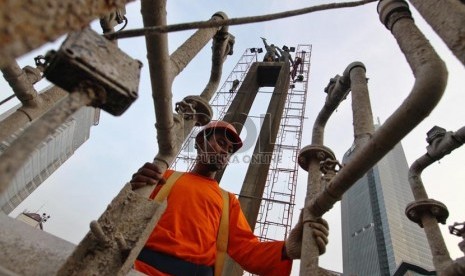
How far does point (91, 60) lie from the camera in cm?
96

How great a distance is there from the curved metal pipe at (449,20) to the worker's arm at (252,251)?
1907mm

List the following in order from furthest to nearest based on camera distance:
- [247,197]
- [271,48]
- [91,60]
A: [271,48] → [247,197] → [91,60]

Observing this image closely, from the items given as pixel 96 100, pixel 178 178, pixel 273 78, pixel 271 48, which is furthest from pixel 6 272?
pixel 271 48

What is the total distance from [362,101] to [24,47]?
7.35ft

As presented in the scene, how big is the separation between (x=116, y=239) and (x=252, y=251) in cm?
162

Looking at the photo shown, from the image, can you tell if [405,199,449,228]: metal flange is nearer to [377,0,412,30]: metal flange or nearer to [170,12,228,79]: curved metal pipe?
[377,0,412,30]: metal flange

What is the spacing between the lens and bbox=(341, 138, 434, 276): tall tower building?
57.1 meters

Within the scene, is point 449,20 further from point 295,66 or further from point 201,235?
point 295,66

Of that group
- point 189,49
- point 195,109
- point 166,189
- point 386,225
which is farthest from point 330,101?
point 386,225

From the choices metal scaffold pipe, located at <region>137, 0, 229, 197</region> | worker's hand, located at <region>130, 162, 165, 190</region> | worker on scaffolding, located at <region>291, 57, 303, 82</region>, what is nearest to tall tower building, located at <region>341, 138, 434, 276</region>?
worker on scaffolding, located at <region>291, 57, 303, 82</region>

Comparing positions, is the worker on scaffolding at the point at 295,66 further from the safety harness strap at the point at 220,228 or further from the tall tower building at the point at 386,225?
the tall tower building at the point at 386,225

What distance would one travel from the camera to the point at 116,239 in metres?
1.51

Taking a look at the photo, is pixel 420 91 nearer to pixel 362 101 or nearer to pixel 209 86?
pixel 362 101

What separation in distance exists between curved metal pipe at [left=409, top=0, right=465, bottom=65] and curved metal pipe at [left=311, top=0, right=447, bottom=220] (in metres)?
0.23
